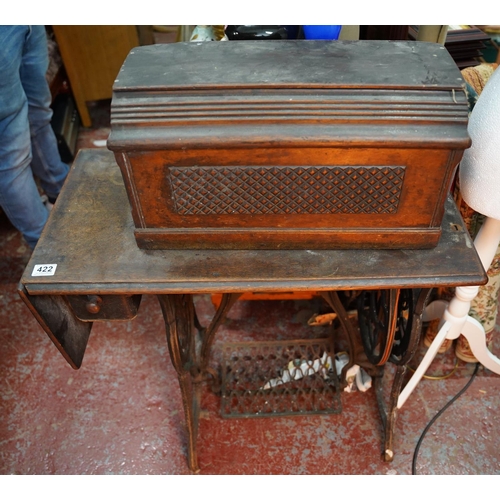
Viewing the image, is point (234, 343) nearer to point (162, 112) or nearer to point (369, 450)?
point (369, 450)

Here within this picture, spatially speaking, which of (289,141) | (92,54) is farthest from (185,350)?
(92,54)

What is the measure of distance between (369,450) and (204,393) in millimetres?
700

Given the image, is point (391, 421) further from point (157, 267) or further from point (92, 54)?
point (92, 54)

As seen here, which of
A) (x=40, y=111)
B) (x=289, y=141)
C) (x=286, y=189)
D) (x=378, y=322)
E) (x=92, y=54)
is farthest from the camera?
(x=92, y=54)

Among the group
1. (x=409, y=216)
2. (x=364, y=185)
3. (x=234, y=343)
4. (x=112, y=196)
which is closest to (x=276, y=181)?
(x=364, y=185)

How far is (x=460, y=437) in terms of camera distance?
194 centimetres

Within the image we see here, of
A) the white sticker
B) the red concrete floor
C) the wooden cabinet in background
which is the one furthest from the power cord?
the wooden cabinet in background

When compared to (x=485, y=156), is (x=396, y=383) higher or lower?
lower

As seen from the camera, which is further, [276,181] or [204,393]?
[204,393]

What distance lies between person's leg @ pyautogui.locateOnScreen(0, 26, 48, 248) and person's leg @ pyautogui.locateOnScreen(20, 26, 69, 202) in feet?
0.49

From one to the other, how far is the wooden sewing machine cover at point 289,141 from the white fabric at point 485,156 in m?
0.13

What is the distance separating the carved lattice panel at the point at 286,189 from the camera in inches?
46.8

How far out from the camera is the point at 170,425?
2.01m

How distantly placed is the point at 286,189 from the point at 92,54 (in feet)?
8.37
